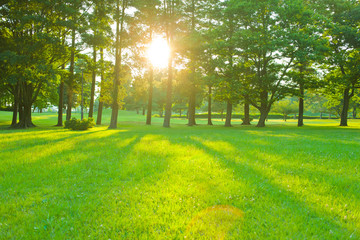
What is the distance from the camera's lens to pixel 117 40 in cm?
2328

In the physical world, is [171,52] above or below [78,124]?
above

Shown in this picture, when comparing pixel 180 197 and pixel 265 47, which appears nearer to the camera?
pixel 180 197

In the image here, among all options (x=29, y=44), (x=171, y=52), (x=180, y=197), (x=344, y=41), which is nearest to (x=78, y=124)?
(x=29, y=44)

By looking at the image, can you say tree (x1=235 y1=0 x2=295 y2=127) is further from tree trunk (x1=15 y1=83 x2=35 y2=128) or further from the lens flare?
tree trunk (x1=15 y1=83 x2=35 y2=128)

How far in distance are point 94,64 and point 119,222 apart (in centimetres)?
2587

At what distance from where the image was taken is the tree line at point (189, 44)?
21078 millimetres

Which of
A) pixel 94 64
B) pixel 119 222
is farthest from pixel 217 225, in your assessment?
pixel 94 64

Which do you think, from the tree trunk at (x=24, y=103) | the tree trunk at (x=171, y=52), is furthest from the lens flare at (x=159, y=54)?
the tree trunk at (x=24, y=103)

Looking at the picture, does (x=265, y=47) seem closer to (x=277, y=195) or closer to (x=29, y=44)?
(x=277, y=195)

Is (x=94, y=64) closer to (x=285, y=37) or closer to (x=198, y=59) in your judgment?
(x=198, y=59)

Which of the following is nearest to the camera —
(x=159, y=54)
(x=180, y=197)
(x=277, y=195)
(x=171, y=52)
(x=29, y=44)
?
(x=180, y=197)

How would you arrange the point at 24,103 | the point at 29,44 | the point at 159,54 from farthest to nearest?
the point at 159,54, the point at 24,103, the point at 29,44

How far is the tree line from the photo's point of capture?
21.1m

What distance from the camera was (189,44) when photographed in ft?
82.3
